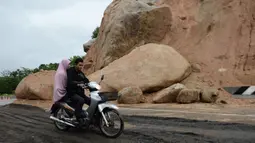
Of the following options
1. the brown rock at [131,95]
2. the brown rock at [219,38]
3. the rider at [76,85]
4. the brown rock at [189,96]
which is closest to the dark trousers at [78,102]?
the rider at [76,85]

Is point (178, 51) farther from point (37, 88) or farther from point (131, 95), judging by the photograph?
point (37, 88)

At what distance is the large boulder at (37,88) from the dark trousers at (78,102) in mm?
16199

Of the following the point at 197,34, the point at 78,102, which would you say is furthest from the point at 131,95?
the point at 78,102

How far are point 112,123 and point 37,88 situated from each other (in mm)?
17610

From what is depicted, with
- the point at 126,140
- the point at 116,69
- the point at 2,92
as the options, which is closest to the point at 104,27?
the point at 116,69

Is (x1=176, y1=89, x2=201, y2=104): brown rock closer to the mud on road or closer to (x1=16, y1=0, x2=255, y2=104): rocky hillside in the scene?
(x1=16, y1=0, x2=255, y2=104): rocky hillside

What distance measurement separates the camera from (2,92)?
58312mm

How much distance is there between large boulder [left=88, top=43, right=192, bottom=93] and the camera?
1802 cm

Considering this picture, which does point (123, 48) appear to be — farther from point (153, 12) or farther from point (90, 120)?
point (90, 120)

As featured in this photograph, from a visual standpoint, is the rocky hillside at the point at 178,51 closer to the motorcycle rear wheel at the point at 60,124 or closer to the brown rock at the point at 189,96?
the brown rock at the point at 189,96

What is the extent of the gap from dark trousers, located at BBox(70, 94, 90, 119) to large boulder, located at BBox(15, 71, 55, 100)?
638 inches

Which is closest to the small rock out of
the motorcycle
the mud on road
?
the mud on road

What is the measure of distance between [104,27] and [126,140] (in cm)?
2093

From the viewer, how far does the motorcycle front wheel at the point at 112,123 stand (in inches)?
297
